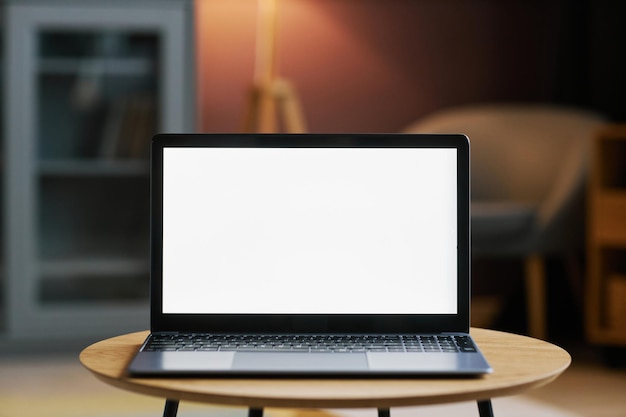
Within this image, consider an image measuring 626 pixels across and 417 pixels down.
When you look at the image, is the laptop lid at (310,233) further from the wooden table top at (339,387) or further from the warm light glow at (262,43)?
the warm light glow at (262,43)

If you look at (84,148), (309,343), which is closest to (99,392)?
(84,148)

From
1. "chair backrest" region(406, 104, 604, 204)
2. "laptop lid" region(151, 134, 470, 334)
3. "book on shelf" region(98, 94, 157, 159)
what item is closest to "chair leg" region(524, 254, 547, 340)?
"chair backrest" region(406, 104, 604, 204)

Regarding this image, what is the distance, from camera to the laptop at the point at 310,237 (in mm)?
1107

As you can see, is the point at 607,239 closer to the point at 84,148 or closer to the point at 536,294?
the point at 536,294

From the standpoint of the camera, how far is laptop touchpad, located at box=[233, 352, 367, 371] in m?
0.96

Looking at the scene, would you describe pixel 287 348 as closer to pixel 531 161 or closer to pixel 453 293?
pixel 453 293

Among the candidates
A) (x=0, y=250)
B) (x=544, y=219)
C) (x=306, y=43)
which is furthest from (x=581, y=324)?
(x=0, y=250)

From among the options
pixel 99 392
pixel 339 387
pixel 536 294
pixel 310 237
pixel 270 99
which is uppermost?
pixel 270 99

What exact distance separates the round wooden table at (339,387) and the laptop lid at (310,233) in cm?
11

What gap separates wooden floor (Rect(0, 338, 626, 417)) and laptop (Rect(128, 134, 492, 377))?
1.21m

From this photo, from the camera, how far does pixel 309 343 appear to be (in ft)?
3.49

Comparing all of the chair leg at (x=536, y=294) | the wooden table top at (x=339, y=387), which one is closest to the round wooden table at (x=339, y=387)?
the wooden table top at (x=339, y=387)

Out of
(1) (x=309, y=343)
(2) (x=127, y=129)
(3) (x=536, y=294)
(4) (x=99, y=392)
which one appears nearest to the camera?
(1) (x=309, y=343)

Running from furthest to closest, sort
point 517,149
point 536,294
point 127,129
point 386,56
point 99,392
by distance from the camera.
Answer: point 386,56 < point 517,149 < point 127,129 < point 536,294 < point 99,392
